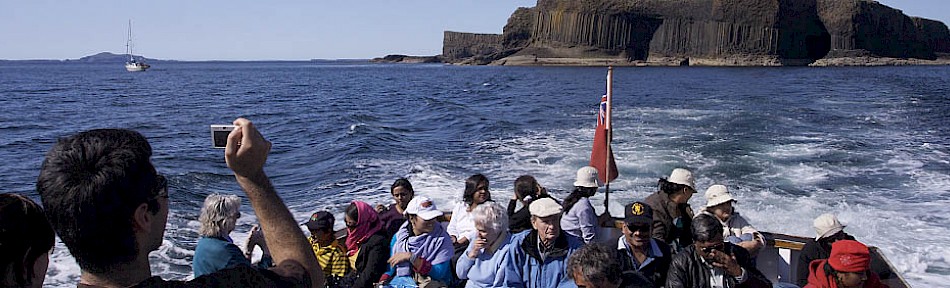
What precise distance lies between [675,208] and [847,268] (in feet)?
5.60

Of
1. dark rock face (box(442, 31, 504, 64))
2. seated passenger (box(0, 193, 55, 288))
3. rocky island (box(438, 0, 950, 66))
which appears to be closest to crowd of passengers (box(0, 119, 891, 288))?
seated passenger (box(0, 193, 55, 288))

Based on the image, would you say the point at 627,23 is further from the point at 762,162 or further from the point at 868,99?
the point at 762,162

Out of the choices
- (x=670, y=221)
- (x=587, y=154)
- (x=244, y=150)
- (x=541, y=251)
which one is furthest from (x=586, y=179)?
(x=587, y=154)

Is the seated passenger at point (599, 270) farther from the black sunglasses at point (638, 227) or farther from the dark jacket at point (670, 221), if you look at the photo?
the dark jacket at point (670, 221)

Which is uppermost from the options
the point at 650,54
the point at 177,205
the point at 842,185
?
the point at 650,54

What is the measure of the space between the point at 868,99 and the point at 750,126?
1390 centimetres

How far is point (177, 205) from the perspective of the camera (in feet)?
41.0

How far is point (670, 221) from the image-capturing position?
563cm

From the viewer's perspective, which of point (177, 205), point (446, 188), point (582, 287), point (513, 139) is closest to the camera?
point (582, 287)

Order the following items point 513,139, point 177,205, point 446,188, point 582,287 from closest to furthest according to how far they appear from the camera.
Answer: point 582,287, point 177,205, point 446,188, point 513,139

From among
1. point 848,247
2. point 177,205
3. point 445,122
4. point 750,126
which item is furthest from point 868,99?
point 848,247

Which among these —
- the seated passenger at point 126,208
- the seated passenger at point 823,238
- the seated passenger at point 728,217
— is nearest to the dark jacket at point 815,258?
the seated passenger at point 823,238

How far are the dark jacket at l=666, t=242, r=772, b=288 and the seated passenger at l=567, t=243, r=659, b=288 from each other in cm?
74

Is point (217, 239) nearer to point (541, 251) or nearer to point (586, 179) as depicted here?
point (541, 251)
